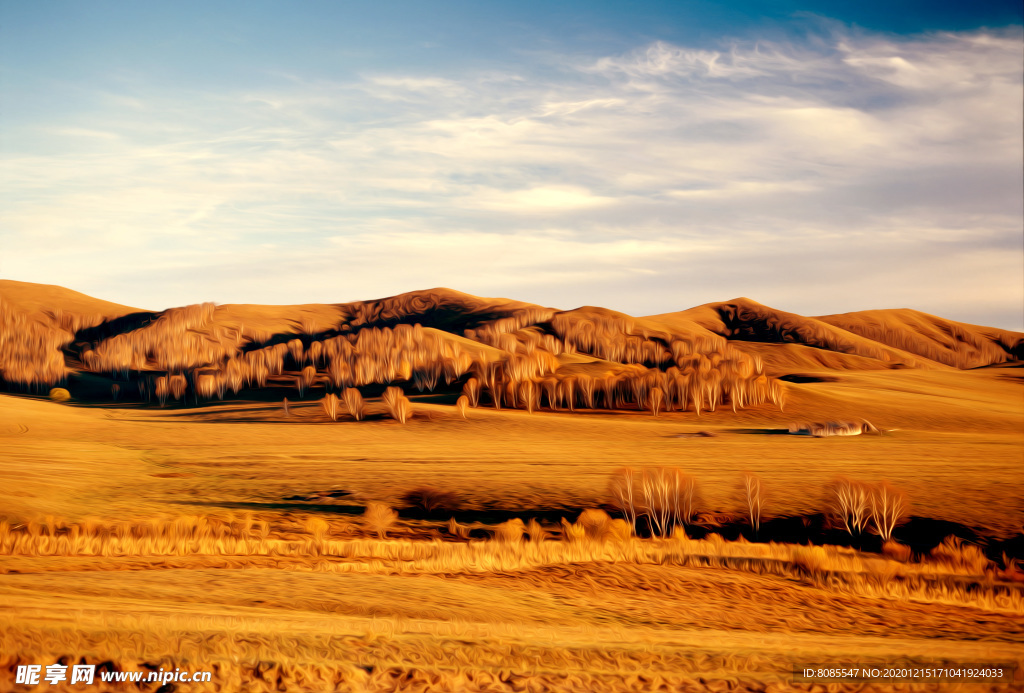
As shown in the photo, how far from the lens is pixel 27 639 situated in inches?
420

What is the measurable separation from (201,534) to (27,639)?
18.7 metres

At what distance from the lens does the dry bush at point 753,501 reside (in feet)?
115

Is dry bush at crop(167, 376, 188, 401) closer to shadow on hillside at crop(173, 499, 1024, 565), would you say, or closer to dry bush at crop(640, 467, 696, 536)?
shadow on hillside at crop(173, 499, 1024, 565)

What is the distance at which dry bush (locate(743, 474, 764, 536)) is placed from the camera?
3500 cm

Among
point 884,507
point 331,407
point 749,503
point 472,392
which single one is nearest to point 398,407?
point 331,407

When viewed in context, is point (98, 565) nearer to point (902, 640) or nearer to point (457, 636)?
point (457, 636)

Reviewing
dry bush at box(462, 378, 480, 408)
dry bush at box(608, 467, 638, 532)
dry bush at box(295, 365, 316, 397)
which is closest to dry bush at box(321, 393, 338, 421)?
dry bush at box(462, 378, 480, 408)

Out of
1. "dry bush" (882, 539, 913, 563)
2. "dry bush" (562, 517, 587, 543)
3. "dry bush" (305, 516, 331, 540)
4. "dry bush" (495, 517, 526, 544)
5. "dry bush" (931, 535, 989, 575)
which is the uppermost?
"dry bush" (305, 516, 331, 540)

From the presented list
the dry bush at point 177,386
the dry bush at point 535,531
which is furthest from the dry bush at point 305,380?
the dry bush at point 535,531

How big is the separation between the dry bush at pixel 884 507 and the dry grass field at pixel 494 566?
105 centimetres

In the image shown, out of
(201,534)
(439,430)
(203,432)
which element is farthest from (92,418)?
(201,534)

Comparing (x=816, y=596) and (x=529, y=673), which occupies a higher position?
(x=529, y=673)

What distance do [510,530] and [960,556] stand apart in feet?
60.8

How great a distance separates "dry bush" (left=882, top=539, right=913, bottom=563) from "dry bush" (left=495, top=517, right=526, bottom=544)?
51.4ft
